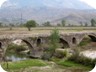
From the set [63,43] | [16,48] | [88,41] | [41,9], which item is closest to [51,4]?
[41,9]

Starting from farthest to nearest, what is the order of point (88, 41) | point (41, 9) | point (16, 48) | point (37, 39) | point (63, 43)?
point (41, 9)
point (88, 41)
point (63, 43)
point (16, 48)
point (37, 39)

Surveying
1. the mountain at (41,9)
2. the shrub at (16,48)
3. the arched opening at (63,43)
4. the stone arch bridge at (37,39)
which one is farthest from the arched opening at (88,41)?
the mountain at (41,9)

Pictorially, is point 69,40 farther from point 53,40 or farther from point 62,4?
point 62,4

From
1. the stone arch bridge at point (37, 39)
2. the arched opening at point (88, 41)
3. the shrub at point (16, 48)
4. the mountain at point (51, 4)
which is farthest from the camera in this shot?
the mountain at point (51, 4)

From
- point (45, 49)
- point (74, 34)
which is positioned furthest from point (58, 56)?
point (74, 34)

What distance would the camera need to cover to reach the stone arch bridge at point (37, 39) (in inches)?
985

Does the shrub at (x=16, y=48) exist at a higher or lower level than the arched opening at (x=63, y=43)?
lower

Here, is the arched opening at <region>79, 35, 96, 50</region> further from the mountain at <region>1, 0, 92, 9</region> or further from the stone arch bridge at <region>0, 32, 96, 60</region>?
the mountain at <region>1, 0, 92, 9</region>

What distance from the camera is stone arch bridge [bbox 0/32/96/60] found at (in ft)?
82.1

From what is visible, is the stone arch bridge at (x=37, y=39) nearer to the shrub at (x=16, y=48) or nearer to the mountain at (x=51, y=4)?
the shrub at (x=16, y=48)

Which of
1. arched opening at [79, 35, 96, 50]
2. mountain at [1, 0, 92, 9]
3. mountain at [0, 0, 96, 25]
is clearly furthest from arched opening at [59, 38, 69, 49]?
mountain at [1, 0, 92, 9]

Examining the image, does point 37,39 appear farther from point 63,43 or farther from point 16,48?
point 63,43

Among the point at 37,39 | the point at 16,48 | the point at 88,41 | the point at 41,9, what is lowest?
the point at 41,9

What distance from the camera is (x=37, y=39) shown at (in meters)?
29.5
